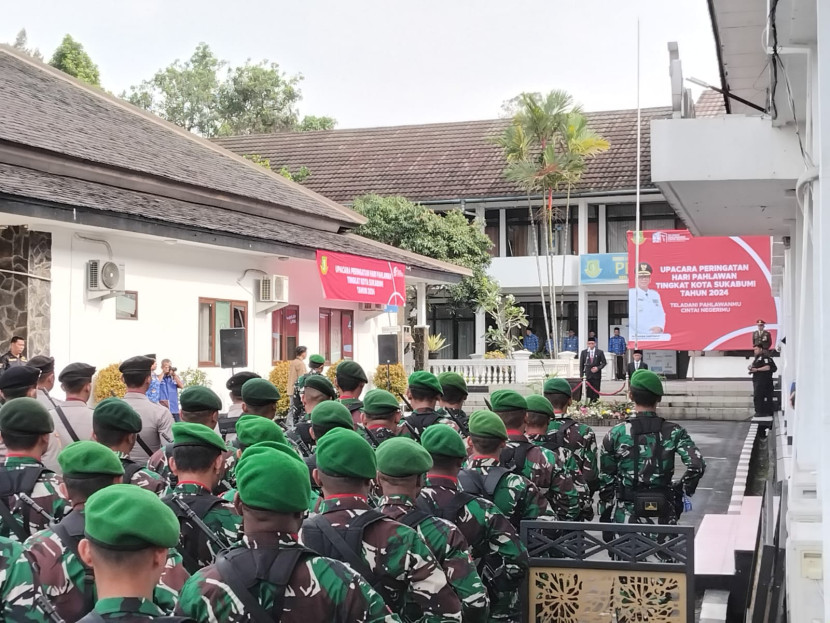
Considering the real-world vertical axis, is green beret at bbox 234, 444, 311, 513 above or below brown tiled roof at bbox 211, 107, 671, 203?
below

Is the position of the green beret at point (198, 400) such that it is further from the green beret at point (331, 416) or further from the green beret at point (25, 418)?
the green beret at point (25, 418)

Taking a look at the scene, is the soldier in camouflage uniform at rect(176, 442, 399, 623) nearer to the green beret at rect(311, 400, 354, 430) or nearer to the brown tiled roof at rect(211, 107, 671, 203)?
the green beret at rect(311, 400, 354, 430)

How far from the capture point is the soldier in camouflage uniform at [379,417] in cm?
712

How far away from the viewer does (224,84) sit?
2125 inches

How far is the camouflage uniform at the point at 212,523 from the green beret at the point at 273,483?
1.02m

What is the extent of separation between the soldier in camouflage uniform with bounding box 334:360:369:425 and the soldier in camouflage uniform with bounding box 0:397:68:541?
11.9 feet

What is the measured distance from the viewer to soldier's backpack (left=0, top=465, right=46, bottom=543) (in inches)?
179

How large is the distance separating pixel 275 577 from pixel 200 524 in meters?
1.20

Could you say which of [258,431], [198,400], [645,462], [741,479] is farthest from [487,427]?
[741,479]

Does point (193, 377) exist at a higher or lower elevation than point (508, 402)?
lower

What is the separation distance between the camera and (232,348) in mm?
14180

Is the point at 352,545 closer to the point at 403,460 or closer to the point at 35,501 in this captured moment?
the point at 403,460

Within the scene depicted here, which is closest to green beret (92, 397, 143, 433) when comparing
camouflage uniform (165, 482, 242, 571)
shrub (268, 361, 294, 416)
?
camouflage uniform (165, 482, 242, 571)

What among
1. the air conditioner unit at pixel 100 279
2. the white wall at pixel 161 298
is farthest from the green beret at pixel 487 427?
the air conditioner unit at pixel 100 279
